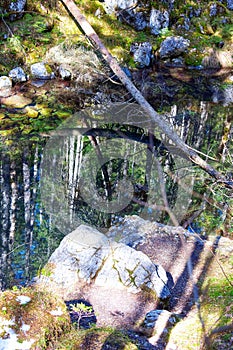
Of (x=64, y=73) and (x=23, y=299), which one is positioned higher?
(x=64, y=73)

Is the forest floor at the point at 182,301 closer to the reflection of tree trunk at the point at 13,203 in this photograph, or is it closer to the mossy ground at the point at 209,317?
the mossy ground at the point at 209,317

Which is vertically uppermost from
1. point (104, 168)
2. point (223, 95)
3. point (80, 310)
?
point (223, 95)

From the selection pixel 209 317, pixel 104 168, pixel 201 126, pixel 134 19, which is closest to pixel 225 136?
pixel 201 126

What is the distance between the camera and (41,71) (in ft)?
38.8

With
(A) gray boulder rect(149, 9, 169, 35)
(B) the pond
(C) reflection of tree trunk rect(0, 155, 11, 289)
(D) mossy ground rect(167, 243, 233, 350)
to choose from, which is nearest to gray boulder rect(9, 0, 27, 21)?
(B) the pond

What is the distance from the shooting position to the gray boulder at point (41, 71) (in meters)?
11.8

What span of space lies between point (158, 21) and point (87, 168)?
8934mm

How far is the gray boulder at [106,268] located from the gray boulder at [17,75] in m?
7.62

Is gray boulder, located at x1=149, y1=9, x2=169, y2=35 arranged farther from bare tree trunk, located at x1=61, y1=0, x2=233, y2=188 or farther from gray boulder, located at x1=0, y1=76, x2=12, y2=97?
gray boulder, located at x1=0, y1=76, x2=12, y2=97

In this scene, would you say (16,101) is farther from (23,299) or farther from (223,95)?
(23,299)

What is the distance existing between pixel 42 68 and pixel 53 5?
3138 mm

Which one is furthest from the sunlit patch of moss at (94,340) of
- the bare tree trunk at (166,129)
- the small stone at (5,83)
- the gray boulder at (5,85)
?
the small stone at (5,83)

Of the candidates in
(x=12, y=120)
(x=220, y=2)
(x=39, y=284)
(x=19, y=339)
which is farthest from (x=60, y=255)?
(x=220, y=2)

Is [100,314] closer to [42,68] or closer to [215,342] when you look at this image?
[215,342]
